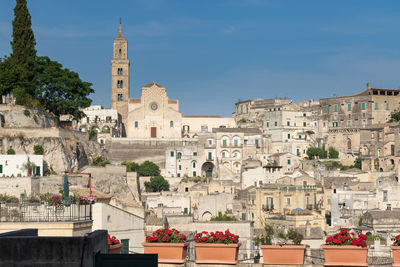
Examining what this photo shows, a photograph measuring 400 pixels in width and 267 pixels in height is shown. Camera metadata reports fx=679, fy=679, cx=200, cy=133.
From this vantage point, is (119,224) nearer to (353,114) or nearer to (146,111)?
(353,114)

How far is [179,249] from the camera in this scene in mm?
11234

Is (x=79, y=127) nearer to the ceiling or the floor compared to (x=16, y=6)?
nearer to the floor

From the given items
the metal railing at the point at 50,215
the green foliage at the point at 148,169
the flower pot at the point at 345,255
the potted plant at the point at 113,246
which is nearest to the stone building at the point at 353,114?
the green foliage at the point at 148,169

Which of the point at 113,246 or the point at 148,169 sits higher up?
the point at 148,169

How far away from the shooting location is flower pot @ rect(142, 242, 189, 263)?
11.2 m

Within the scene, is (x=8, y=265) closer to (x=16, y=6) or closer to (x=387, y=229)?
(x=387, y=229)

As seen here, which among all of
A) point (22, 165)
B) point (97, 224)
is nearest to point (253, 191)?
point (22, 165)

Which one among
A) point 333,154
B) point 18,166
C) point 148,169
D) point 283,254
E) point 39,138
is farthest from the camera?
point 333,154

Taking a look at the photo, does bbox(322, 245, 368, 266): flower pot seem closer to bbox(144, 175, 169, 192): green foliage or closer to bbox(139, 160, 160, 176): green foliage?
bbox(144, 175, 169, 192): green foliage

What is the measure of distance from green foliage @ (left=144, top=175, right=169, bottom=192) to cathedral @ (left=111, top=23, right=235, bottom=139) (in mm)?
15226

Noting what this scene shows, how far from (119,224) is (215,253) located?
55.3 ft

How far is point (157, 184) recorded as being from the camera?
250 ft

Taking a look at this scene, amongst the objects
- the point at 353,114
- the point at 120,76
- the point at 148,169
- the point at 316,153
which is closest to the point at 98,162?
the point at 148,169

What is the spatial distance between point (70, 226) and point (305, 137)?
7788 cm
